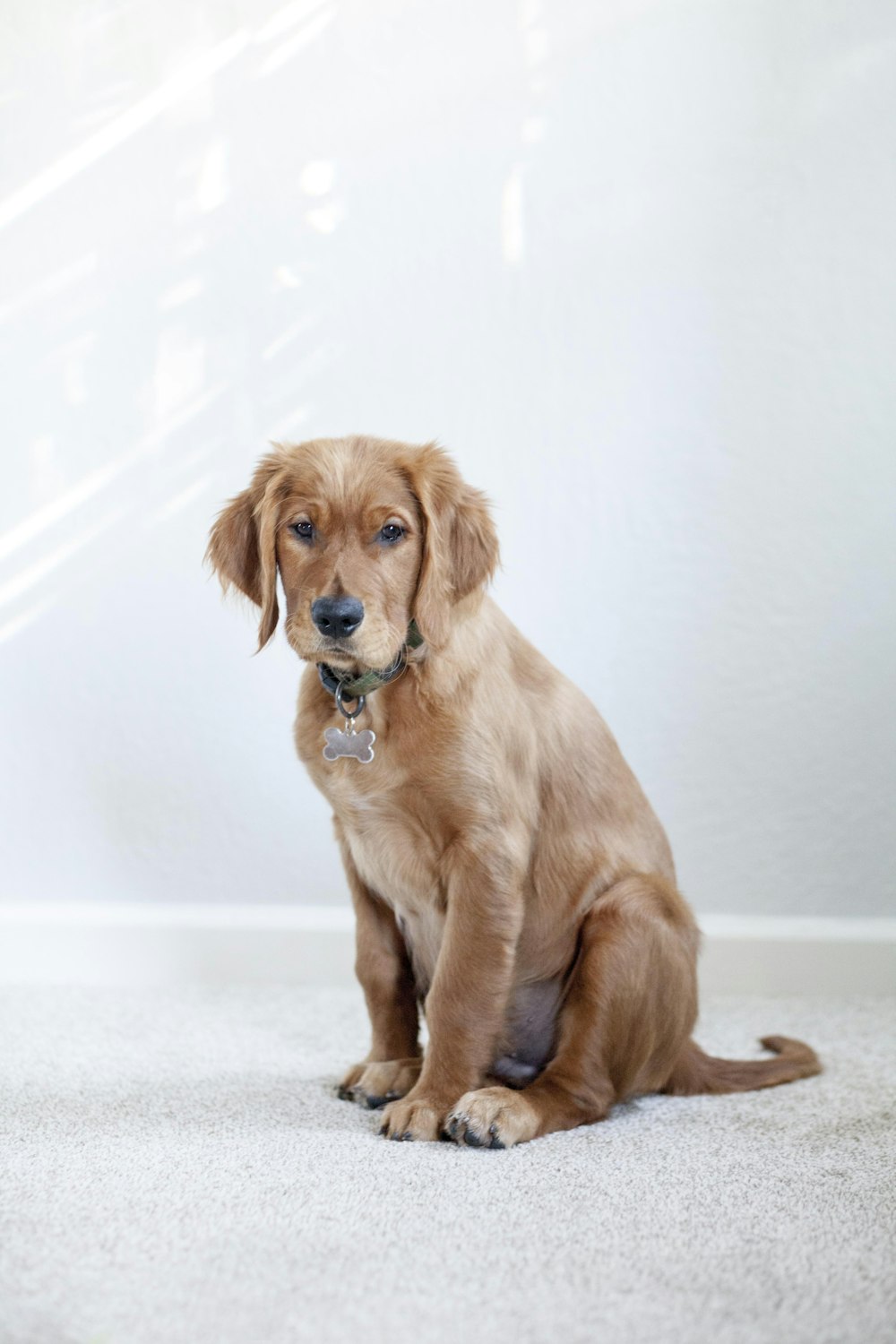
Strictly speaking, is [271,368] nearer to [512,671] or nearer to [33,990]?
[512,671]

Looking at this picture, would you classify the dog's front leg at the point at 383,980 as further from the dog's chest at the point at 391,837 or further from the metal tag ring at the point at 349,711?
the metal tag ring at the point at 349,711

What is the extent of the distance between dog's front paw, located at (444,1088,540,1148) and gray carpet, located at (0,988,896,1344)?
1.3 inches

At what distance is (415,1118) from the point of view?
178 cm

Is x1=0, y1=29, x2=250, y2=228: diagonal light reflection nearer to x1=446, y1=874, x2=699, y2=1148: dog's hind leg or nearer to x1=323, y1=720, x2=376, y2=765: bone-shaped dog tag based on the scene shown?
x1=323, y1=720, x2=376, y2=765: bone-shaped dog tag

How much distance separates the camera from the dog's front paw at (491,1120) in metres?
1.75

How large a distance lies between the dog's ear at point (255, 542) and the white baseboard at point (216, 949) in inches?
52.0

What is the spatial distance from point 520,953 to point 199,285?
2.12 m

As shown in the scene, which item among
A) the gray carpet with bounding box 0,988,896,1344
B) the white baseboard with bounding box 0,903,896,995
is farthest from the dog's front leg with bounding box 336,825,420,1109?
the white baseboard with bounding box 0,903,896,995

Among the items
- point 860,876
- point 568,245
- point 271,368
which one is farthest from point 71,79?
point 860,876

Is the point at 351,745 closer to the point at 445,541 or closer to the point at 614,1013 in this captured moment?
the point at 445,541

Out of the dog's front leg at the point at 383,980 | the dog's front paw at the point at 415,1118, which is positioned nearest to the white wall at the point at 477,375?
the dog's front leg at the point at 383,980

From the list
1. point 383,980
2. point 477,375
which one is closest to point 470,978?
point 383,980

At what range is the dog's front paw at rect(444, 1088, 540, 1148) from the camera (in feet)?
5.73

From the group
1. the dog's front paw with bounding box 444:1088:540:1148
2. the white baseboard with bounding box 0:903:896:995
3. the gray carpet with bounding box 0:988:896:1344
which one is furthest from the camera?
the white baseboard with bounding box 0:903:896:995
